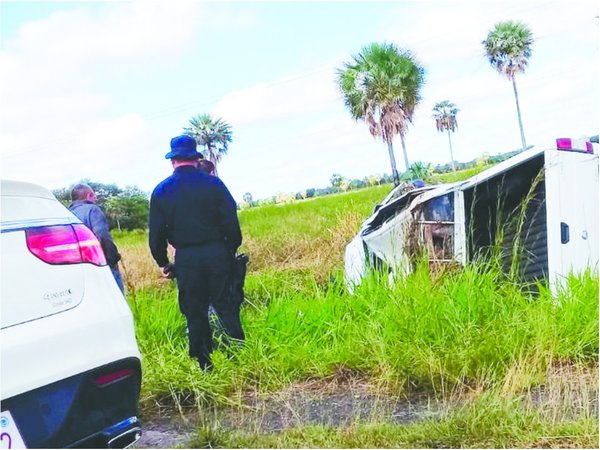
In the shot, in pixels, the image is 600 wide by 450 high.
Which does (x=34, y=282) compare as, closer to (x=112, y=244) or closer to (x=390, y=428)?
(x=390, y=428)

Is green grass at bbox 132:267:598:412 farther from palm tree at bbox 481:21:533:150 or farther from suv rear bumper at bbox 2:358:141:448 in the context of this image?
palm tree at bbox 481:21:533:150

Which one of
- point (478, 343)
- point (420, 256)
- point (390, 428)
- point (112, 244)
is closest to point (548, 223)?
point (420, 256)

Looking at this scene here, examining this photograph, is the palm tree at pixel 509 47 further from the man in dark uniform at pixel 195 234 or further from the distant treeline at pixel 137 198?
the man in dark uniform at pixel 195 234

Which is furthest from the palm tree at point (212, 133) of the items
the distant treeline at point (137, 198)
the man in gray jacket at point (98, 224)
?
the man in gray jacket at point (98, 224)

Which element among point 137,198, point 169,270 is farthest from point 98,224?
point 137,198

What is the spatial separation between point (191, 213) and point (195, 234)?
5.3 inches

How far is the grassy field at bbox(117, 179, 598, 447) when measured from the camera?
11.1ft

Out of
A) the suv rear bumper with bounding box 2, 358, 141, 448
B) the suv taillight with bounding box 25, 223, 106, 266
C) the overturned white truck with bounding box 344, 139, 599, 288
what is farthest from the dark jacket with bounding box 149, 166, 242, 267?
the suv rear bumper with bounding box 2, 358, 141, 448

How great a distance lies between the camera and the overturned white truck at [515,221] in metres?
5.14

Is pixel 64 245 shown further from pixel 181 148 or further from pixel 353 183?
pixel 353 183

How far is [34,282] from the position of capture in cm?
245

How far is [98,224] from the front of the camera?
6277 mm

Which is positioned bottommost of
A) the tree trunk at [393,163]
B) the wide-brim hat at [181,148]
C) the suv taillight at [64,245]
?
the suv taillight at [64,245]

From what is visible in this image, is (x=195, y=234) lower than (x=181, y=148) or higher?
lower
